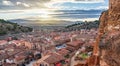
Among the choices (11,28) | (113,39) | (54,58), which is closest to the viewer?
(113,39)

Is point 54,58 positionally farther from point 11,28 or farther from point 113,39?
point 11,28

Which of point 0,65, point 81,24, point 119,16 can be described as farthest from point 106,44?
point 81,24


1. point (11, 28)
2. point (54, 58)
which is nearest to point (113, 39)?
point (54, 58)

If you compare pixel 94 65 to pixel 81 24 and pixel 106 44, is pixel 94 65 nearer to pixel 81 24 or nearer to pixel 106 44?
pixel 106 44

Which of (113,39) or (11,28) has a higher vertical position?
(113,39)

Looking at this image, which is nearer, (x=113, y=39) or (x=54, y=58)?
(x=113, y=39)

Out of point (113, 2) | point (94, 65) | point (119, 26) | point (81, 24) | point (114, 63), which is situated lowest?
A: point (81, 24)

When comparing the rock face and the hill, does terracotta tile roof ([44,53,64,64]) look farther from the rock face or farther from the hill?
the hill

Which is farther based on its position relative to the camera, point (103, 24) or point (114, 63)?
point (103, 24)

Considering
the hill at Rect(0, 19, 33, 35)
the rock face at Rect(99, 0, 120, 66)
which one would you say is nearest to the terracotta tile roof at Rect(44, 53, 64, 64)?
the rock face at Rect(99, 0, 120, 66)
